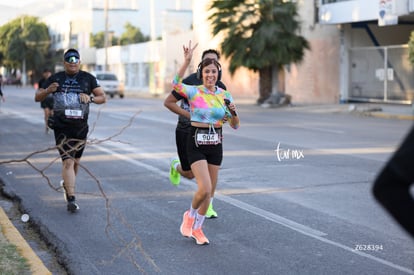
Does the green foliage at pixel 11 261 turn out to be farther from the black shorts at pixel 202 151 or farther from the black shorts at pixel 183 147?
the black shorts at pixel 183 147

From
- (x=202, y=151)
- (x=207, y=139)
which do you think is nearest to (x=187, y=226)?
(x=202, y=151)

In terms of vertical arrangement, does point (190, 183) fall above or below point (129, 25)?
below

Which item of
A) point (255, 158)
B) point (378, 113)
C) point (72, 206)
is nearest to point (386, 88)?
point (378, 113)

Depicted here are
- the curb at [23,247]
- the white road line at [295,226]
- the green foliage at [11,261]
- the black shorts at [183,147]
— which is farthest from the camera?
the black shorts at [183,147]

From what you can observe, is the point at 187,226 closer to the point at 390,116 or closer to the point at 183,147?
the point at 183,147

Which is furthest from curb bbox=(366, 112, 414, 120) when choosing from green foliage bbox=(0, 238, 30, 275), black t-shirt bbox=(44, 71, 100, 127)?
green foliage bbox=(0, 238, 30, 275)

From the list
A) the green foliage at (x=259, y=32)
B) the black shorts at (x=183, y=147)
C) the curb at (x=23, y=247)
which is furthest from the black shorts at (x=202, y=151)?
the green foliage at (x=259, y=32)

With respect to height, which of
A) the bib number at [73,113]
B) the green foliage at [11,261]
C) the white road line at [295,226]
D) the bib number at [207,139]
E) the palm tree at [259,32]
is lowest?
the white road line at [295,226]

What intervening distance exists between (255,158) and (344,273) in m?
6.75

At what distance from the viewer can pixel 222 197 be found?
8422mm

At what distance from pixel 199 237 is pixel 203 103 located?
4.11 feet

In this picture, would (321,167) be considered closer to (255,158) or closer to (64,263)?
(255,158)

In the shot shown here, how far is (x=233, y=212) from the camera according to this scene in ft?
24.8

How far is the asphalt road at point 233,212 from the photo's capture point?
222 inches
